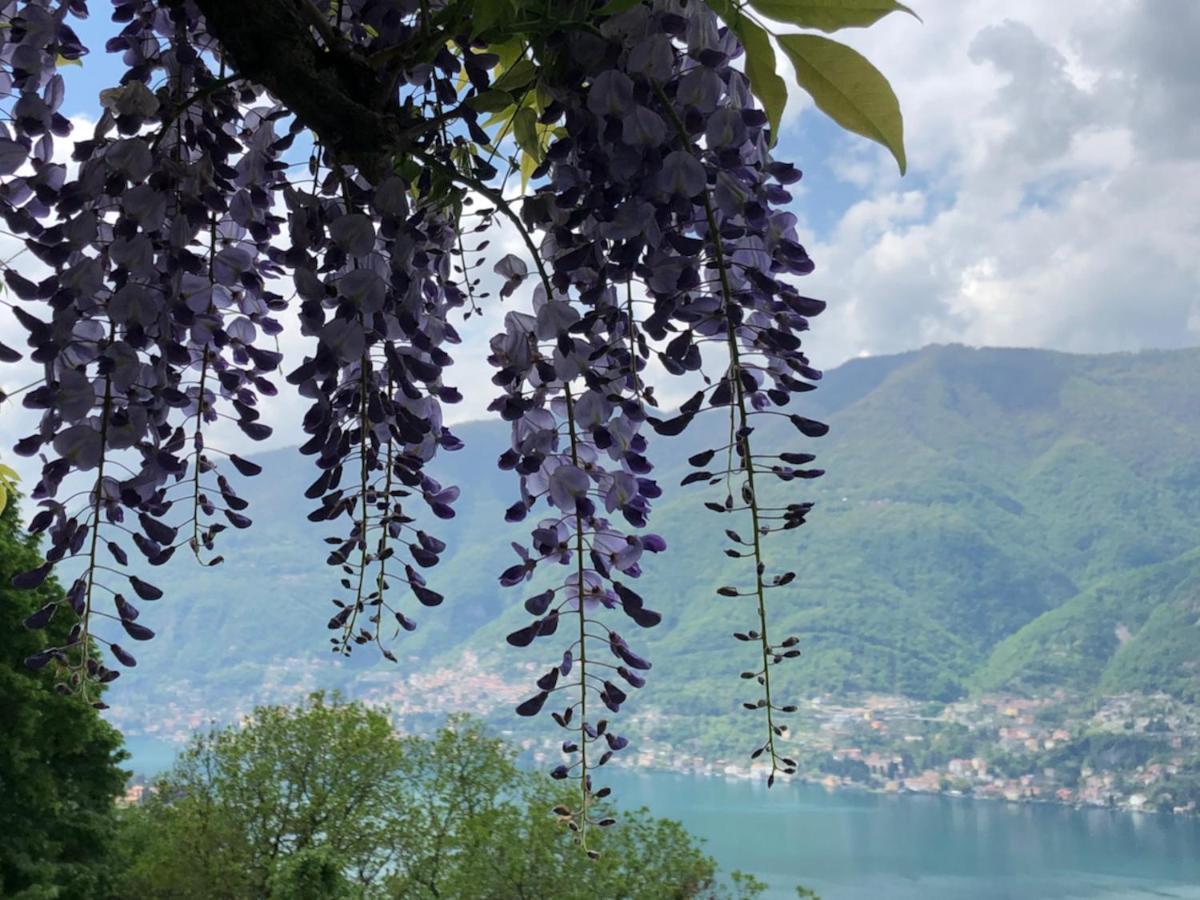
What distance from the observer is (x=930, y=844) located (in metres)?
39.7

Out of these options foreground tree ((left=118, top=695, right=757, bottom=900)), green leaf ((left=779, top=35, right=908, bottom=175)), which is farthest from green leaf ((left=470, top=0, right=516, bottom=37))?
foreground tree ((left=118, top=695, right=757, bottom=900))

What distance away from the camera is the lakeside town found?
37938 millimetres

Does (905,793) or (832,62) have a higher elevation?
(832,62)

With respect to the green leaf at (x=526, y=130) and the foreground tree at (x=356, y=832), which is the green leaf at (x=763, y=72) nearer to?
the green leaf at (x=526, y=130)

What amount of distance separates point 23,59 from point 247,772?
41.3 feet

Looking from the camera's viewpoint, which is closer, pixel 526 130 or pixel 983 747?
pixel 526 130

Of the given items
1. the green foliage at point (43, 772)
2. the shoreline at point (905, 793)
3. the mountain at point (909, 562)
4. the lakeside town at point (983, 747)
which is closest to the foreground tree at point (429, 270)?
the green foliage at point (43, 772)

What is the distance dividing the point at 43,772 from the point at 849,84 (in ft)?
25.6

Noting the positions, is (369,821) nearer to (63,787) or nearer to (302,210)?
(63,787)

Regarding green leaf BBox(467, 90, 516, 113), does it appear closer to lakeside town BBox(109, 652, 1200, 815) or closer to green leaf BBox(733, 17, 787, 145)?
green leaf BBox(733, 17, 787, 145)

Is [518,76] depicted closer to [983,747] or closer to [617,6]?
[617,6]

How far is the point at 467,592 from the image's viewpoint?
52094mm

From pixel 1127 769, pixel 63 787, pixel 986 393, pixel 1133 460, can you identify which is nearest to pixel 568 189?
pixel 63 787

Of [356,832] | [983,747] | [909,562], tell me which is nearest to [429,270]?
[356,832]
